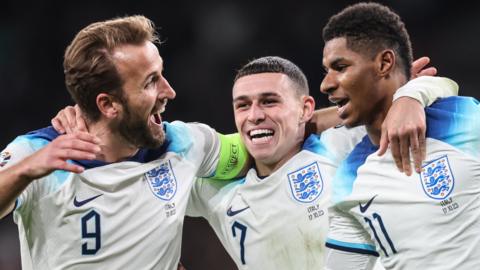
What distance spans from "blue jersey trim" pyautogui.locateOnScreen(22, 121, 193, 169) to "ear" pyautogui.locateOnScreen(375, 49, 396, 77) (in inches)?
40.9

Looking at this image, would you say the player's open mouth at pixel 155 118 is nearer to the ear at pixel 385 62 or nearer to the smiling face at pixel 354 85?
the smiling face at pixel 354 85

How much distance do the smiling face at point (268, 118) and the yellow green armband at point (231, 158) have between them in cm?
9

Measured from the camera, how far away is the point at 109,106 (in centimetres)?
317

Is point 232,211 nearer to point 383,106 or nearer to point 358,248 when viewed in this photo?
point 358,248

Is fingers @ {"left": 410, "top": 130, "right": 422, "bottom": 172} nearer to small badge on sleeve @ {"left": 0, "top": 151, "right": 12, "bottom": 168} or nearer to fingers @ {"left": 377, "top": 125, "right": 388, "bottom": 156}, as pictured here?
fingers @ {"left": 377, "top": 125, "right": 388, "bottom": 156}

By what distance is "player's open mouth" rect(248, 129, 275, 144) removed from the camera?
10.9 feet

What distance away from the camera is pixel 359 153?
2889 mm

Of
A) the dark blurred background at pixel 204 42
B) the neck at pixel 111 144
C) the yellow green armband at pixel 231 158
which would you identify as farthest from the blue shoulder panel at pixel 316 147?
the dark blurred background at pixel 204 42

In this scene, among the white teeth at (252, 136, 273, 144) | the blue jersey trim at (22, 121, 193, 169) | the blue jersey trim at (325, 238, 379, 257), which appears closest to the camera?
the blue jersey trim at (325, 238, 379, 257)

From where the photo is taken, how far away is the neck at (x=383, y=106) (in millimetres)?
2760

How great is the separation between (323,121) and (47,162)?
162 cm

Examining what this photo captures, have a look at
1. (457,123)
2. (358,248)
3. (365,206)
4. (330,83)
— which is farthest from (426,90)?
(358,248)

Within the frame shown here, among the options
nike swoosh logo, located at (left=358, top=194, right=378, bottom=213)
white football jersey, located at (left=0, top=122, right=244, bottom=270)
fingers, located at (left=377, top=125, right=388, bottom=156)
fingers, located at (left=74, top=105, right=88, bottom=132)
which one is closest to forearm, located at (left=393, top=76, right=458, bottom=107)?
fingers, located at (left=377, top=125, right=388, bottom=156)

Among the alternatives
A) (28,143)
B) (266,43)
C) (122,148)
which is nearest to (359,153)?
(122,148)
